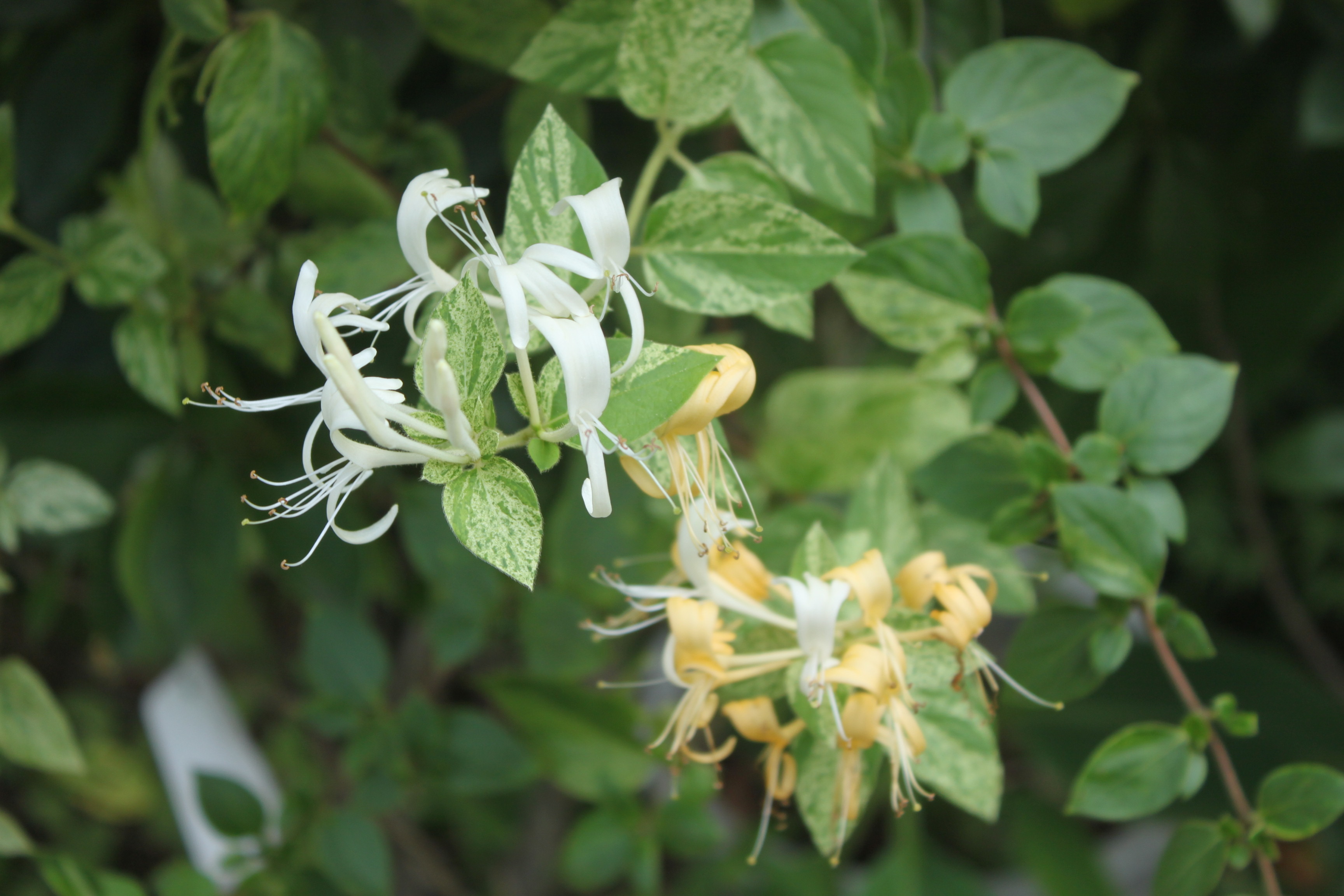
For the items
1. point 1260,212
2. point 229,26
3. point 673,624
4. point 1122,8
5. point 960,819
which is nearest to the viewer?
point 673,624

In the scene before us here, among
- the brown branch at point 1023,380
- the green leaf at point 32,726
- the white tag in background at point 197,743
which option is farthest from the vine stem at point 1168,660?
the white tag in background at point 197,743

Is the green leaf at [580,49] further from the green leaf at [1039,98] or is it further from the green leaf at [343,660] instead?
the green leaf at [343,660]

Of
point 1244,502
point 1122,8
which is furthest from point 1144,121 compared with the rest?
point 1244,502

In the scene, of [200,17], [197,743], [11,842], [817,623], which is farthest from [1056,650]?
[197,743]

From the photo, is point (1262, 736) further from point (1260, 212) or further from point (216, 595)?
point (216, 595)

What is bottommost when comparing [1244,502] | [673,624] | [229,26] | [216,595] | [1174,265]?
[1244,502]

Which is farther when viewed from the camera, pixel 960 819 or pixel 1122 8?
pixel 960 819
